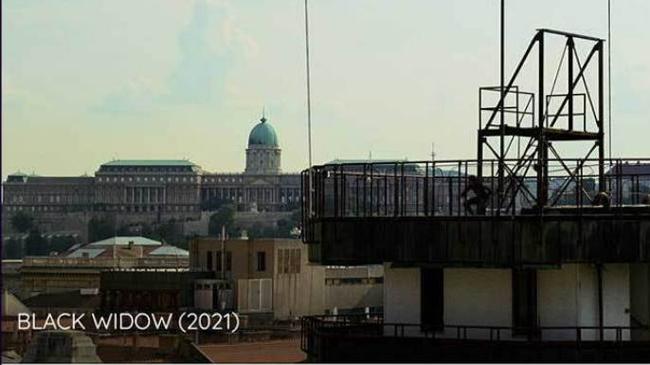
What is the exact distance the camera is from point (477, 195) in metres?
18.5

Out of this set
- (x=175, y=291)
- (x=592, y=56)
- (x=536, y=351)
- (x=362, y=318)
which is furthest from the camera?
(x=175, y=291)

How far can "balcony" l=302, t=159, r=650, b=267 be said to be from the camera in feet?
56.8

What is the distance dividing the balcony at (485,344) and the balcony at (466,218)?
1042mm

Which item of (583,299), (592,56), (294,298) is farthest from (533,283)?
(294,298)

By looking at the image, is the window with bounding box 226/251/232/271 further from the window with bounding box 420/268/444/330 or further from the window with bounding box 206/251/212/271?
the window with bounding box 420/268/444/330

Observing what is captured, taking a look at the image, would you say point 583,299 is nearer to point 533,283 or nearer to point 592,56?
point 533,283

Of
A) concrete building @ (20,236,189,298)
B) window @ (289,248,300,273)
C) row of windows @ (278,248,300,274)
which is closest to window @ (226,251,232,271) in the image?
row of windows @ (278,248,300,274)

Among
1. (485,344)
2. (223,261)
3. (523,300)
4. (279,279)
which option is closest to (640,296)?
(523,300)

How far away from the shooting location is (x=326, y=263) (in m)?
18.8

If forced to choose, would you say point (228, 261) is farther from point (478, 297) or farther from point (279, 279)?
point (478, 297)

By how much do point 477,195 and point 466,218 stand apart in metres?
1.05

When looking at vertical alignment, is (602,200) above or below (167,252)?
above

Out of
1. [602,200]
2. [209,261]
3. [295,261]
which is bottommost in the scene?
[209,261]

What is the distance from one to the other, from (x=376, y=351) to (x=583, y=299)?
2.74 metres
